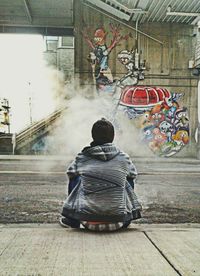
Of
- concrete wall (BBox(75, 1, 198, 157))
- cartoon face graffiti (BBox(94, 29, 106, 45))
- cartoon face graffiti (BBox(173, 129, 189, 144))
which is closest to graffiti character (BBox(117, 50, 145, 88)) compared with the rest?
concrete wall (BBox(75, 1, 198, 157))

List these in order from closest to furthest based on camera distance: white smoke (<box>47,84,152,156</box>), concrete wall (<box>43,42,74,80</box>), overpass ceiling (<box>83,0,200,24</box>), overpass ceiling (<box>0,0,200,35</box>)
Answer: overpass ceiling (<box>83,0,200,24</box>)
overpass ceiling (<box>0,0,200,35</box>)
white smoke (<box>47,84,152,156</box>)
concrete wall (<box>43,42,74,80</box>)

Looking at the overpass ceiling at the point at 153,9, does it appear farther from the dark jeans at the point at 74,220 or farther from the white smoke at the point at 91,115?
the dark jeans at the point at 74,220

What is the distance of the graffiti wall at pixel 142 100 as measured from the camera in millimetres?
14391

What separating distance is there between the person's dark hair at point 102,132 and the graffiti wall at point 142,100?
38.5 ft

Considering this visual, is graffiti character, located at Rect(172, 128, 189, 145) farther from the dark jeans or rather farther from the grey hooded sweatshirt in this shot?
the grey hooded sweatshirt

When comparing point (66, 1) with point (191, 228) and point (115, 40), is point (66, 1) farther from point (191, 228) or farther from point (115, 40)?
point (191, 228)

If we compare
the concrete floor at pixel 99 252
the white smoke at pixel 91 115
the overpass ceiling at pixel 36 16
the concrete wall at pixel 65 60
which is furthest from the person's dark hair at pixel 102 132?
the concrete wall at pixel 65 60

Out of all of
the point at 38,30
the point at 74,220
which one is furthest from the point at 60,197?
the point at 38,30

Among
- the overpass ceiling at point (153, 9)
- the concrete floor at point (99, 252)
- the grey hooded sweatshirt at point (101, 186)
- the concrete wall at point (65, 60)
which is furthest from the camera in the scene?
the concrete wall at point (65, 60)

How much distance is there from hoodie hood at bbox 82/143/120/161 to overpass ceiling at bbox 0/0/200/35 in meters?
11.6

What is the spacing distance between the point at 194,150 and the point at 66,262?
13249 mm

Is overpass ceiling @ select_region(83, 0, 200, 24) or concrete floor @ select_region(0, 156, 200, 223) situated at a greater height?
overpass ceiling @ select_region(83, 0, 200, 24)

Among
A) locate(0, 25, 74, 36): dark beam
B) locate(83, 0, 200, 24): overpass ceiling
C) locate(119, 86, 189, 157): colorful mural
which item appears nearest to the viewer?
locate(83, 0, 200, 24): overpass ceiling

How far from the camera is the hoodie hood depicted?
2801 mm
